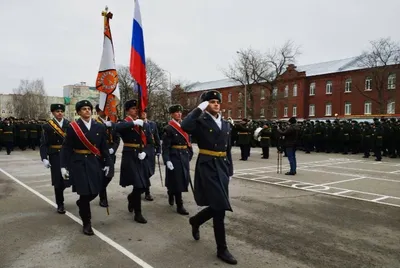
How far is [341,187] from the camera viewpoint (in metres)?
9.43

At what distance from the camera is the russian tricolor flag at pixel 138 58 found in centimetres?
612

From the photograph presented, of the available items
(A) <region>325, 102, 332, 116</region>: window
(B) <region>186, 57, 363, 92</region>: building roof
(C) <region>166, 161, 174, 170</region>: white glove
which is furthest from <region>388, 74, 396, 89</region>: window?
(C) <region>166, 161, 174, 170</region>: white glove

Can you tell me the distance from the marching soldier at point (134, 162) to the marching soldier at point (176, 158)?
0.46 metres

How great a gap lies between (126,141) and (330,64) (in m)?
51.5

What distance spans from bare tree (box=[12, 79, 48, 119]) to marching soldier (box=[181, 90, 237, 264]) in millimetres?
87151

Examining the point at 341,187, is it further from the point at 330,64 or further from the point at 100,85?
the point at 330,64

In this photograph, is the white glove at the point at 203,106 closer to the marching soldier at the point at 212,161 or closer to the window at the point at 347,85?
the marching soldier at the point at 212,161

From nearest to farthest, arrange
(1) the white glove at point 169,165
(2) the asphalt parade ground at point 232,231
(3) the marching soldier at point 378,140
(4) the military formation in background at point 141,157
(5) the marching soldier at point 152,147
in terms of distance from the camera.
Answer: (2) the asphalt parade ground at point 232,231
(4) the military formation in background at point 141,157
(1) the white glove at point 169,165
(5) the marching soldier at point 152,147
(3) the marching soldier at point 378,140

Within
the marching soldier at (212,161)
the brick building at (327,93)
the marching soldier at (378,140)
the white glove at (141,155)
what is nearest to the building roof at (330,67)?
the brick building at (327,93)

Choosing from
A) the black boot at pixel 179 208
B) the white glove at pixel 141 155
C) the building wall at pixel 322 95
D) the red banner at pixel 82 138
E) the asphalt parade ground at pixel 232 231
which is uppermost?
the building wall at pixel 322 95

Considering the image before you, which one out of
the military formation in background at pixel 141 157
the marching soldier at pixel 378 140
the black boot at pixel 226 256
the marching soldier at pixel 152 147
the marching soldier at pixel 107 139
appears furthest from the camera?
the marching soldier at pixel 378 140

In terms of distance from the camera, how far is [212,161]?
460cm

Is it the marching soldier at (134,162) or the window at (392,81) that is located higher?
the window at (392,81)

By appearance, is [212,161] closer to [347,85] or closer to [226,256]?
[226,256]
